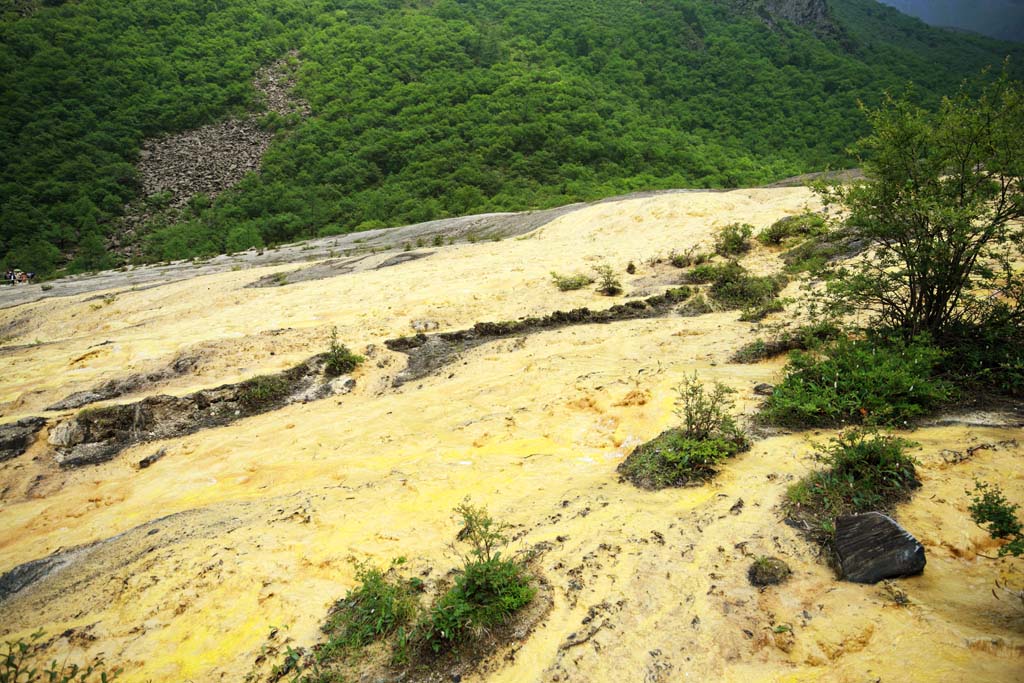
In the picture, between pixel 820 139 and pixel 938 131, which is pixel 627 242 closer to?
pixel 938 131

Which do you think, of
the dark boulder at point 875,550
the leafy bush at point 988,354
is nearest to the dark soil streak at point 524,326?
the leafy bush at point 988,354

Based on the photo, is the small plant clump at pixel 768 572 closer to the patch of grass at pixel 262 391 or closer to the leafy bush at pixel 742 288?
the leafy bush at pixel 742 288

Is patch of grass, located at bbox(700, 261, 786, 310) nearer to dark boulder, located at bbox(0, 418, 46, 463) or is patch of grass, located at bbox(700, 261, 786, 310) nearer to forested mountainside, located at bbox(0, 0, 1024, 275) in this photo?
dark boulder, located at bbox(0, 418, 46, 463)

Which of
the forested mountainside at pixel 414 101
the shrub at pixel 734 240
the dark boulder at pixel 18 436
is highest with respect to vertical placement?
the forested mountainside at pixel 414 101

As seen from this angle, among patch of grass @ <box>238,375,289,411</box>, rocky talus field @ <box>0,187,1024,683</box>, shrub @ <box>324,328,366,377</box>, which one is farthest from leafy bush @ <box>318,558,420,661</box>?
shrub @ <box>324,328,366,377</box>

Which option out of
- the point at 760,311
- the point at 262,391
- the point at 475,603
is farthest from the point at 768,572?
the point at 262,391

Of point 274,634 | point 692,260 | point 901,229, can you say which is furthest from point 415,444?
point 692,260
